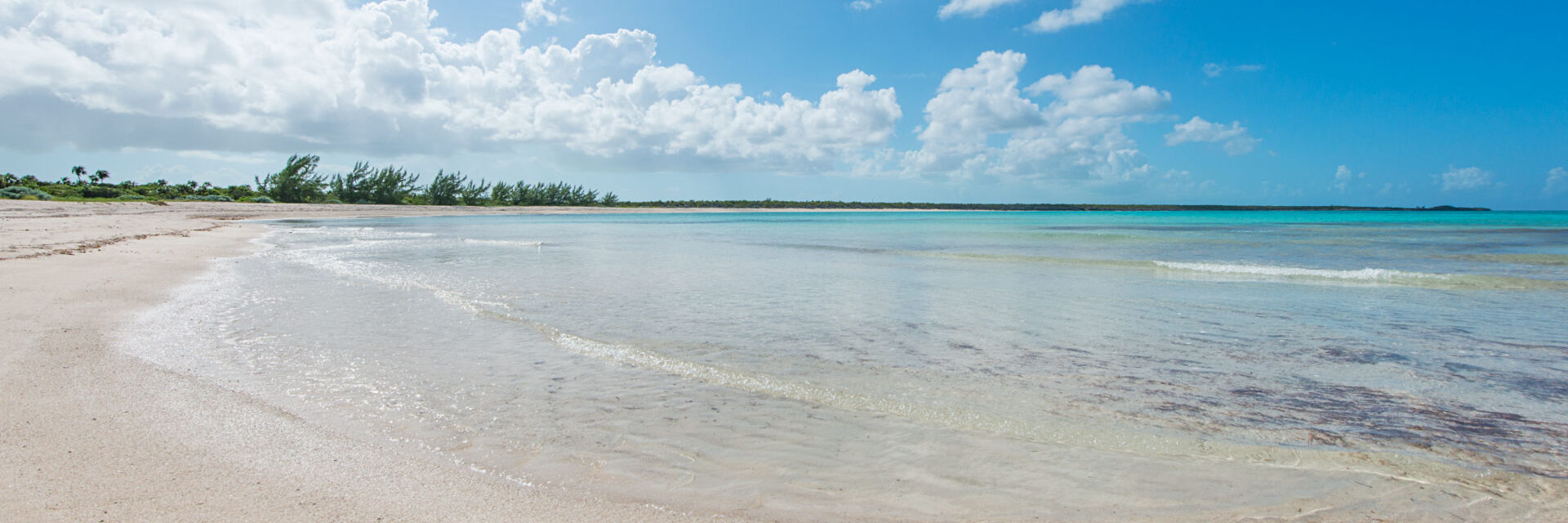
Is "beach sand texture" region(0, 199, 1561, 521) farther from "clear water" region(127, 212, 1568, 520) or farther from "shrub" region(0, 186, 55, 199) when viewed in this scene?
"shrub" region(0, 186, 55, 199)

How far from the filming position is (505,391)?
4.74 m

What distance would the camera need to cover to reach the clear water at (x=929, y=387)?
3.26m

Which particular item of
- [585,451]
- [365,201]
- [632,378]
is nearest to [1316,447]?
[585,451]

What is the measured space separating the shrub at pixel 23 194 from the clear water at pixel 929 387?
46.2 meters

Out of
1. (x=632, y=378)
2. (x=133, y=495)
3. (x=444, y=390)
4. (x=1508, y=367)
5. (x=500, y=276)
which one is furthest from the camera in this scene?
(x=500, y=276)

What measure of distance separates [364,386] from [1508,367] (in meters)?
8.81

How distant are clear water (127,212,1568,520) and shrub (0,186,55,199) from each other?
46.2 meters

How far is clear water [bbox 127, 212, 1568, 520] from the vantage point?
3258 mm

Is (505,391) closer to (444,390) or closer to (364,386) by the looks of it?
(444,390)

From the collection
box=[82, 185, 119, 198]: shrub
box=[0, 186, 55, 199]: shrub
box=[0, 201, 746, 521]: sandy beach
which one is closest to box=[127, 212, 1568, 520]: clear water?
box=[0, 201, 746, 521]: sandy beach

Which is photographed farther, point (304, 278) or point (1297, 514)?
point (304, 278)

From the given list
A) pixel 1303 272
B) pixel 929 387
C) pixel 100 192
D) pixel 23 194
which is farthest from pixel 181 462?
pixel 100 192

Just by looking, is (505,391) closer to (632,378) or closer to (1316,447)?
(632,378)

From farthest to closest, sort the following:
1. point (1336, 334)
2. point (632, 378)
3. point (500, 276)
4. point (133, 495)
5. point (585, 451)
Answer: point (500, 276), point (1336, 334), point (632, 378), point (585, 451), point (133, 495)
